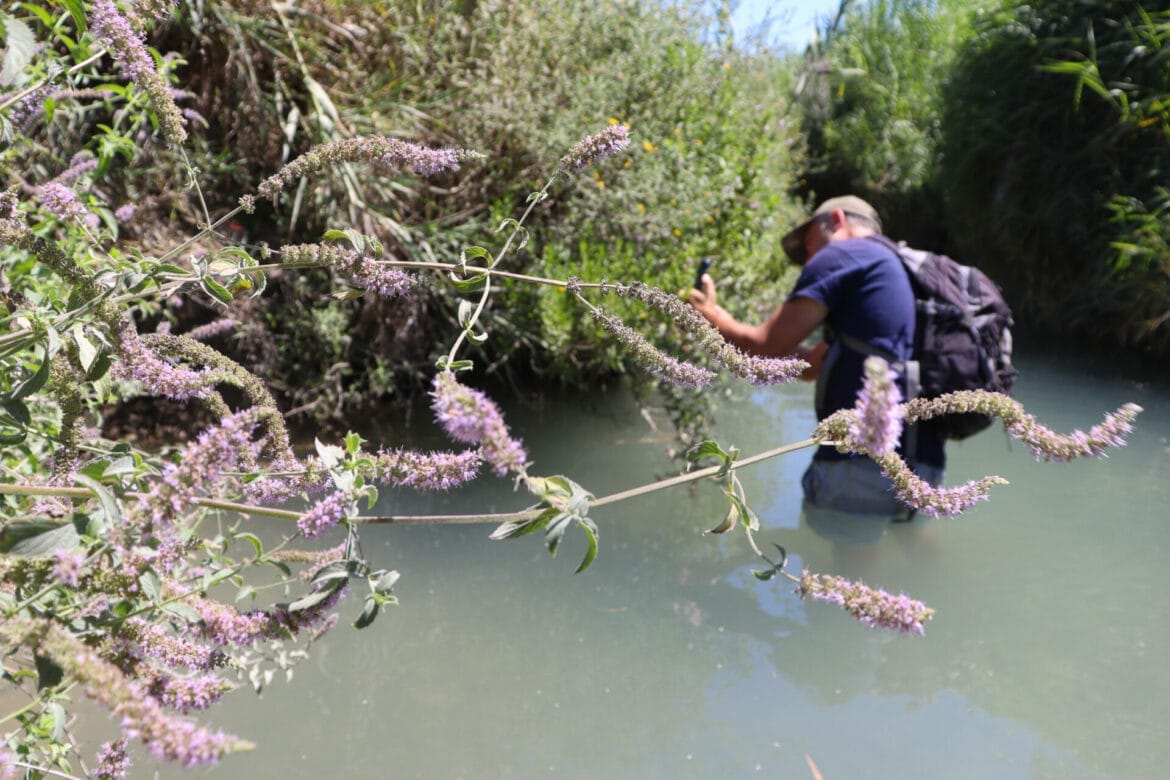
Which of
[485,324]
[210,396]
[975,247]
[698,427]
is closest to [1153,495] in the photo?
[698,427]

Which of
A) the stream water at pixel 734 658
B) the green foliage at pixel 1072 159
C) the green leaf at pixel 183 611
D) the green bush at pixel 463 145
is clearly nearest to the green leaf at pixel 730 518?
the green leaf at pixel 183 611

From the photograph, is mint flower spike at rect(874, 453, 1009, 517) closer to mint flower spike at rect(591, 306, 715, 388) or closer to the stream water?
mint flower spike at rect(591, 306, 715, 388)

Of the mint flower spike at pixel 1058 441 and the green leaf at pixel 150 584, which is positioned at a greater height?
the mint flower spike at pixel 1058 441

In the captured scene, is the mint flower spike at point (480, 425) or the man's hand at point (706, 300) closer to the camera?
the mint flower spike at point (480, 425)

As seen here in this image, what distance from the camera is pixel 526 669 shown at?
2961 millimetres

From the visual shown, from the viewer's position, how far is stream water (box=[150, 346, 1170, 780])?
2586 mm

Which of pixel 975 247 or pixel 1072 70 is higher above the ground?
pixel 1072 70

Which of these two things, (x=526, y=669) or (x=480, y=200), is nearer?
(x=526, y=669)

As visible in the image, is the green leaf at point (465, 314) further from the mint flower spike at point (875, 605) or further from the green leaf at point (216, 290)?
the mint flower spike at point (875, 605)

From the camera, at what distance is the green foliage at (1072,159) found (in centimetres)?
689

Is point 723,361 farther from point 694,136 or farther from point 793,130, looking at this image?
point 793,130

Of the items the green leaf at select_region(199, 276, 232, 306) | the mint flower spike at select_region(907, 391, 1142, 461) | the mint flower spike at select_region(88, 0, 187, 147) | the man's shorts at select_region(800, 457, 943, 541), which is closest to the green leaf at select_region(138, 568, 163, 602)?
the green leaf at select_region(199, 276, 232, 306)

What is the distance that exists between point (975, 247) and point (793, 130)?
2328 millimetres

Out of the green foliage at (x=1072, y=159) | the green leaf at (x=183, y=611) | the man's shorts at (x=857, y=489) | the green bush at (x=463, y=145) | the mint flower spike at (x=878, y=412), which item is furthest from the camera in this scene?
the green foliage at (x=1072, y=159)
